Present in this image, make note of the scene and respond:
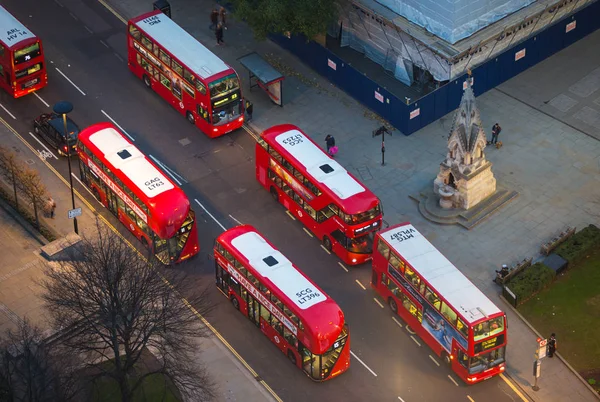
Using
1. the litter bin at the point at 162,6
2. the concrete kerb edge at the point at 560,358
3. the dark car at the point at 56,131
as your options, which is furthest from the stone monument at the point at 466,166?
the litter bin at the point at 162,6

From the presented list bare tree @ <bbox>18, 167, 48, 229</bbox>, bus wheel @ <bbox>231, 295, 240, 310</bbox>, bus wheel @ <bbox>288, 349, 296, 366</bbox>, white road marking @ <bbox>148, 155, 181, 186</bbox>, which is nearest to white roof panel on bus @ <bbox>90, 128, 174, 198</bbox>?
bare tree @ <bbox>18, 167, 48, 229</bbox>

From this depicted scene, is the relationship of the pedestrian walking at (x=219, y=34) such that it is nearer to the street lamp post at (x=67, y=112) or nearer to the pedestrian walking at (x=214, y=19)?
the pedestrian walking at (x=214, y=19)

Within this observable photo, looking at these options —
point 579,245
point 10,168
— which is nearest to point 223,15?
point 10,168

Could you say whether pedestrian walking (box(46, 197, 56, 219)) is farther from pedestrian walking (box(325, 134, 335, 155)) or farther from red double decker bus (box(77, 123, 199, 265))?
pedestrian walking (box(325, 134, 335, 155))

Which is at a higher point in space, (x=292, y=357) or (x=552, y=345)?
(x=552, y=345)

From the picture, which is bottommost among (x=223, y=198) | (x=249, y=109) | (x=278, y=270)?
(x=223, y=198)

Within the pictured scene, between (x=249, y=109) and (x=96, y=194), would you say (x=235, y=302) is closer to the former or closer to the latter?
(x=96, y=194)

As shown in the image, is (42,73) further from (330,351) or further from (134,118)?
(330,351)
